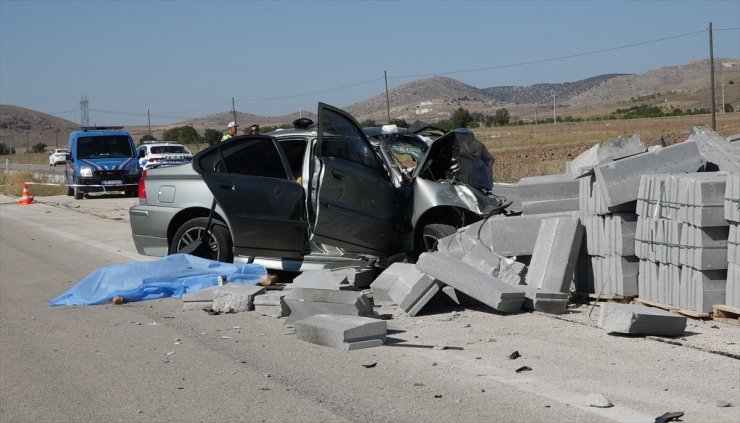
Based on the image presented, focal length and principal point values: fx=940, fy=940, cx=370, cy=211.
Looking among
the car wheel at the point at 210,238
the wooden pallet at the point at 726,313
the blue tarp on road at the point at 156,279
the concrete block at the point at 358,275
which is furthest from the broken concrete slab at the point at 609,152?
the car wheel at the point at 210,238

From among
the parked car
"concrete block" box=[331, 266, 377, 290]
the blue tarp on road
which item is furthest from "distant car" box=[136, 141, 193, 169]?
"concrete block" box=[331, 266, 377, 290]

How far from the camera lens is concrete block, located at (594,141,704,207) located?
895 centimetres

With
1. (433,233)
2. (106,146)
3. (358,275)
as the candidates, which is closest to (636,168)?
(433,233)

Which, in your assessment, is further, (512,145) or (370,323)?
(512,145)

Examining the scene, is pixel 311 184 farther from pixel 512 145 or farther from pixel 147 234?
pixel 512 145

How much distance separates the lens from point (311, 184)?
425 inches

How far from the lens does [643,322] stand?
24.7ft

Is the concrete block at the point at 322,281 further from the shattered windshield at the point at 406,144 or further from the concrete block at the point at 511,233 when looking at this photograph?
the shattered windshield at the point at 406,144

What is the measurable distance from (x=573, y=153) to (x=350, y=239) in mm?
35275

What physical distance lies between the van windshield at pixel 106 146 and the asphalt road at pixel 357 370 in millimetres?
22142

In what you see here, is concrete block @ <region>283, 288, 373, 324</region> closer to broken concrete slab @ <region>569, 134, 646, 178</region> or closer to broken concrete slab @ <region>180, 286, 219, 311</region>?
broken concrete slab @ <region>180, 286, 219, 311</region>

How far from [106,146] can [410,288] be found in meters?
24.6

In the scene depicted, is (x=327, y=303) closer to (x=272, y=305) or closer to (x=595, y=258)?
(x=272, y=305)

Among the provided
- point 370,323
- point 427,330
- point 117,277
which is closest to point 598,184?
point 427,330
